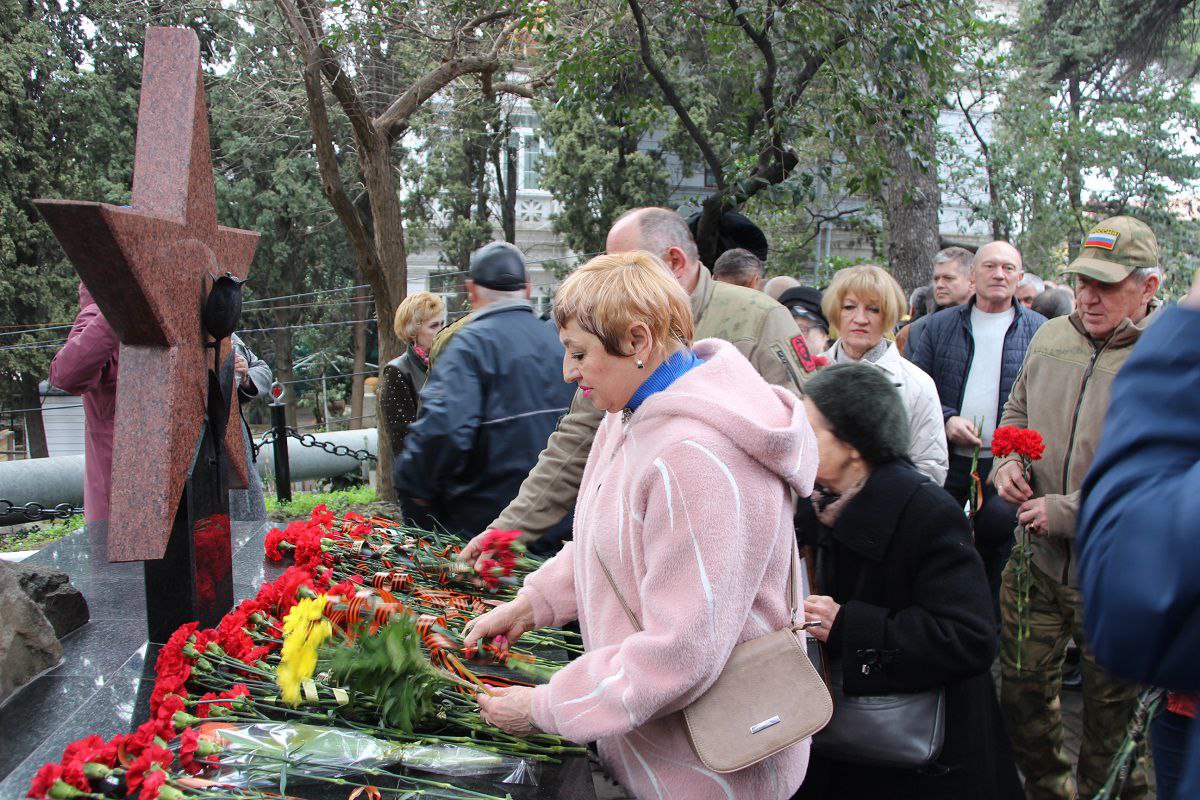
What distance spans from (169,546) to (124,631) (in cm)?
47

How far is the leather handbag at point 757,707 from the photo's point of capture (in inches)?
69.7

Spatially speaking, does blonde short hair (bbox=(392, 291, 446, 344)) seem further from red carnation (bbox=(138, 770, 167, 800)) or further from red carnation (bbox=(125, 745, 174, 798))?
red carnation (bbox=(138, 770, 167, 800))

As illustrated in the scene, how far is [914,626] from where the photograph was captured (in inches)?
95.3

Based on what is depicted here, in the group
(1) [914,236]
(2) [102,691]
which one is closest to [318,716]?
(2) [102,691]

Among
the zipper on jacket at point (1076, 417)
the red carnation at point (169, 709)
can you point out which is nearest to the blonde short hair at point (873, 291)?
the zipper on jacket at point (1076, 417)

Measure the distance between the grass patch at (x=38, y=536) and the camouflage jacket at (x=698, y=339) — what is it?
6.16 m

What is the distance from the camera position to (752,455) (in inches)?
70.7

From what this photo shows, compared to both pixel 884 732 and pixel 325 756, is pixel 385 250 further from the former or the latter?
pixel 884 732

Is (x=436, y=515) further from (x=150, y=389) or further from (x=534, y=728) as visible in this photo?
(x=534, y=728)

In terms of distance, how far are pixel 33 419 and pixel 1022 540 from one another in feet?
58.1

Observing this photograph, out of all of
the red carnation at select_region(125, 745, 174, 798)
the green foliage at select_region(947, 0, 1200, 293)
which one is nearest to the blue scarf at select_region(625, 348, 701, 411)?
the red carnation at select_region(125, 745, 174, 798)

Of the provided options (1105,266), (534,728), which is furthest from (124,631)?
(1105,266)

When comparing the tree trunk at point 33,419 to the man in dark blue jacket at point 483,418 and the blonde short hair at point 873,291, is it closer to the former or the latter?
the man in dark blue jacket at point 483,418

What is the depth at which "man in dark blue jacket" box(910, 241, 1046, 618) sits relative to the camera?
15.7ft
